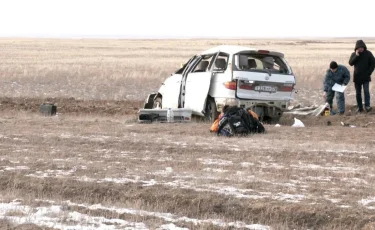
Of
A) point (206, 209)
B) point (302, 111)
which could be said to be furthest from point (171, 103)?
point (206, 209)

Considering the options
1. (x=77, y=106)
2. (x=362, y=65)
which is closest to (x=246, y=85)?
(x=362, y=65)

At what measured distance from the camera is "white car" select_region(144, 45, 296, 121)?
12961 millimetres

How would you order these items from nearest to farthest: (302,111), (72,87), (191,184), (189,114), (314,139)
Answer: (191,184)
(314,139)
(189,114)
(302,111)
(72,87)

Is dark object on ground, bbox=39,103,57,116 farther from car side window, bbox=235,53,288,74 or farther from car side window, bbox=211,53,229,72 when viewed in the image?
car side window, bbox=235,53,288,74

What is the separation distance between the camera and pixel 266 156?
9164mm

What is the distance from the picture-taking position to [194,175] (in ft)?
25.6

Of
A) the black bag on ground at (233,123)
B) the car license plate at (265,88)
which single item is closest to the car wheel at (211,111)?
the car license plate at (265,88)

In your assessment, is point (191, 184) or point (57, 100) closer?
point (191, 184)

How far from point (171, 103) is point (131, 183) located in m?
7.38

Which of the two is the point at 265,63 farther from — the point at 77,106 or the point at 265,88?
the point at 77,106

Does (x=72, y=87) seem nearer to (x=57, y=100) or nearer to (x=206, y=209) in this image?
(x=57, y=100)

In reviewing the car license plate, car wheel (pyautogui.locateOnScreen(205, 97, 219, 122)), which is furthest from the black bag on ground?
car wheel (pyautogui.locateOnScreen(205, 97, 219, 122))

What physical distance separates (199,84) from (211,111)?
0.65 m

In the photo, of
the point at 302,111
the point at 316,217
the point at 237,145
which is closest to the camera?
the point at 316,217
